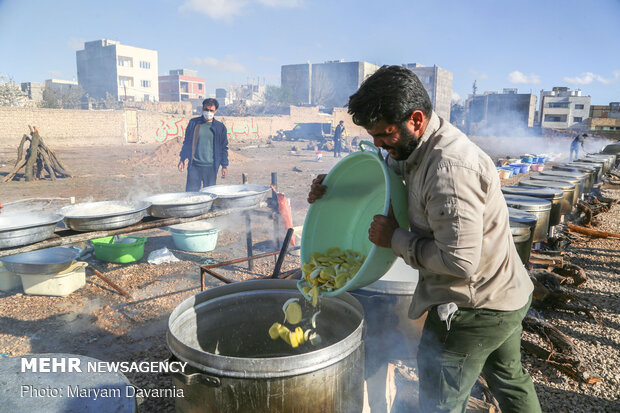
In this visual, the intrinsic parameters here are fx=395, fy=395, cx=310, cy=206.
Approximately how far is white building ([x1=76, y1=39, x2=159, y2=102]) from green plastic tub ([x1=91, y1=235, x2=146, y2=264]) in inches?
2380

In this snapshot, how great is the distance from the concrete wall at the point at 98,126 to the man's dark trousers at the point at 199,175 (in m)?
20.2

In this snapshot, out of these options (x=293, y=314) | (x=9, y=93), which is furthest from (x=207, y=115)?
(x=9, y=93)

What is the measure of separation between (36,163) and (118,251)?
34.3 ft

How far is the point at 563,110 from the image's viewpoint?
5069 centimetres

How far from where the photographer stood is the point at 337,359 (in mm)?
1656

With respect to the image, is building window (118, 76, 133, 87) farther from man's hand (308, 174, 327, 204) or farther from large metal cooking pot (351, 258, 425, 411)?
large metal cooking pot (351, 258, 425, 411)

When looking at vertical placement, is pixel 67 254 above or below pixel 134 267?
above

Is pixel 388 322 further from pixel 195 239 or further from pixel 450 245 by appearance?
pixel 195 239

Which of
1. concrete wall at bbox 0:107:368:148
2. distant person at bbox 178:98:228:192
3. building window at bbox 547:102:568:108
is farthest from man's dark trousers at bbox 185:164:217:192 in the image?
building window at bbox 547:102:568:108

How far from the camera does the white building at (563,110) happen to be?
50406 mm

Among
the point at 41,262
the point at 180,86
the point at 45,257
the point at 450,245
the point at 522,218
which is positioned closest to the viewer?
the point at 450,245

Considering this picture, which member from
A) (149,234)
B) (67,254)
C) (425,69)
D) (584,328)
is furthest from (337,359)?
(425,69)

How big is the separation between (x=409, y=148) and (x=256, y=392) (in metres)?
1.15

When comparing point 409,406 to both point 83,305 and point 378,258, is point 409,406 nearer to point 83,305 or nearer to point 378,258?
point 378,258
